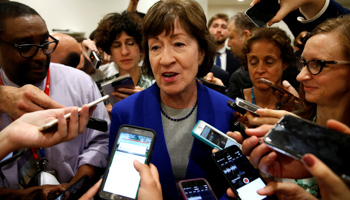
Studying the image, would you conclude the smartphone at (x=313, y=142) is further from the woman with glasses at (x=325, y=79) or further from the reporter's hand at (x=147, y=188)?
the reporter's hand at (x=147, y=188)

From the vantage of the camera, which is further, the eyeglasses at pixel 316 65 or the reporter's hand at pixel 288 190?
the eyeglasses at pixel 316 65

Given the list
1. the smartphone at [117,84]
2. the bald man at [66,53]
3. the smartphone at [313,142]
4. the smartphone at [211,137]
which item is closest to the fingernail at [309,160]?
the smartphone at [313,142]

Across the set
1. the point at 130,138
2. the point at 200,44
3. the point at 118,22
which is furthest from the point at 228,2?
the point at 130,138

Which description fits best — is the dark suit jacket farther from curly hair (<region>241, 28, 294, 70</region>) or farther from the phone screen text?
the phone screen text

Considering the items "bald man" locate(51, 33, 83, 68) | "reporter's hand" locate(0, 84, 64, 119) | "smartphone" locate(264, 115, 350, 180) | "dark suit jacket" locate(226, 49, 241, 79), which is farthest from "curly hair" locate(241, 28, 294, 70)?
"dark suit jacket" locate(226, 49, 241, 79)

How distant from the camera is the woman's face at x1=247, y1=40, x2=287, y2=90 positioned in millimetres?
1639

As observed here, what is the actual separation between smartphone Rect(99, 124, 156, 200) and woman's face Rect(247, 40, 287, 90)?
1.06 metres

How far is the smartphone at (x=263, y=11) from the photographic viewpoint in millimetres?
1072

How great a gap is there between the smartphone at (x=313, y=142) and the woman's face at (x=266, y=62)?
1.03 m

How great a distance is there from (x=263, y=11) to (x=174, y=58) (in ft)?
1.62

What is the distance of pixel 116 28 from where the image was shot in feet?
6.47

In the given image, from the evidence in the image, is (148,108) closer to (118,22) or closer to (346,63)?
(346,63)

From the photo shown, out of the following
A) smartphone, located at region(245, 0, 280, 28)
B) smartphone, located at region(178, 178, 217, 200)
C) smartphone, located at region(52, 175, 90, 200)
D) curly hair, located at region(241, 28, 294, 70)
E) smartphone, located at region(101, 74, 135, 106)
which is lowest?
smartphone, located at region(52, 175, 90, 200)

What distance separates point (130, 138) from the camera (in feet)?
3.16
